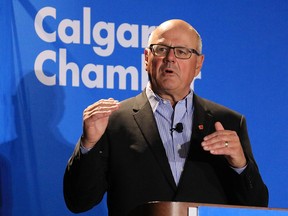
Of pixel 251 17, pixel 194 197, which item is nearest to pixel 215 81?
pixel 251 17

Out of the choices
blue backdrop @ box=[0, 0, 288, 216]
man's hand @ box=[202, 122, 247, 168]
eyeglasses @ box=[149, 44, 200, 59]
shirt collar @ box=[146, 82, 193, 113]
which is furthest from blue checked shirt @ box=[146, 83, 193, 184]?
blue backdrop @ box=[0, 0, 288, 216]

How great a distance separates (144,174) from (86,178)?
0.25 metres

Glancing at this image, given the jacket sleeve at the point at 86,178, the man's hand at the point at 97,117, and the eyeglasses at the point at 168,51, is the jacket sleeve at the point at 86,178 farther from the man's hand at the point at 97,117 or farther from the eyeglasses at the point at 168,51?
the eyeglasses at the point at 168,51

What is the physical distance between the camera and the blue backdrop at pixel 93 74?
135 inches

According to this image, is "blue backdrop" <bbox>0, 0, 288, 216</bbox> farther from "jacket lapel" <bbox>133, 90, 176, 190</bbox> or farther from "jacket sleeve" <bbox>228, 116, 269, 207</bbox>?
"jacket sleeve" <bbox>228, 116, 269, 207</bbox>

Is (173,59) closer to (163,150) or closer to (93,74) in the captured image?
(163,150)

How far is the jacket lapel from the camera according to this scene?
283cm

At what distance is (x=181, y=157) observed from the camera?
2893 mm

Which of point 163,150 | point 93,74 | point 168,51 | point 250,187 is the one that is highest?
point 168,51

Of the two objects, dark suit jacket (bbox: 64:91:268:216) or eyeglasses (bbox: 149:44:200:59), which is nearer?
dark suit jacket (bbox: 64:91:268:216)

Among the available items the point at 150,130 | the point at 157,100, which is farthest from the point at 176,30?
the point at 150,130

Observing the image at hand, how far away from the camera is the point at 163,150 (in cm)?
286

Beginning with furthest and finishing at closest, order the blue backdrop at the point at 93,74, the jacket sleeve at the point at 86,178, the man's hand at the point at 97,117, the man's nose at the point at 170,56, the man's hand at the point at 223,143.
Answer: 1. the blue backdrop at the point at 93,74
2. the man's nose at the point at 170,56
3. the jacket sleeve at the point at 86,178
4. the man's hand at the point at 97,117
5. the man's hand at the point at 223,143

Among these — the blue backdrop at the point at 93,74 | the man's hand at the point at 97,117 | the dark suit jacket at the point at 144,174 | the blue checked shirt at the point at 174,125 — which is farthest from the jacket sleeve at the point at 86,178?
the blue backdrop at the point at 93,74
